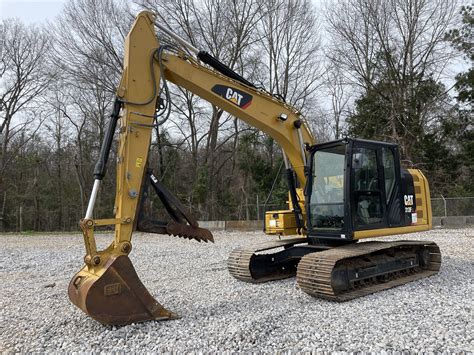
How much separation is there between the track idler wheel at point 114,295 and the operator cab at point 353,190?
3.03 metres

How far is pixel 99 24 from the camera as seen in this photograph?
76.6ft

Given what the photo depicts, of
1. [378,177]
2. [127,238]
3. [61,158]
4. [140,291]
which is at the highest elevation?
[61,158]

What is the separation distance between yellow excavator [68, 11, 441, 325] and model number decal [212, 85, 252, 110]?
0.6 inches

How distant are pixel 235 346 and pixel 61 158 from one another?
100ft

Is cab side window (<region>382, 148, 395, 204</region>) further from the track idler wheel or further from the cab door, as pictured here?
the track idler wheel

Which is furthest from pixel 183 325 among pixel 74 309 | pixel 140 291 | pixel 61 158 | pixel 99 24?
pixel 61 158

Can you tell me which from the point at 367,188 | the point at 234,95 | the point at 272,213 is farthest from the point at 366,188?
the point at 234,95

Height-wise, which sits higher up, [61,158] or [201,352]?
[61,158]

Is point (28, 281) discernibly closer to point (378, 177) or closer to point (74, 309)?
point (74, 309)

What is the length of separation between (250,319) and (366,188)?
296cm

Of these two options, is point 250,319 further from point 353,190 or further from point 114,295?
point 353,190

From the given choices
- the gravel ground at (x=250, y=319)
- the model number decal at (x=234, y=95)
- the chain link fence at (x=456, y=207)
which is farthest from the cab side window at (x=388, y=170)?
the chain link fence at (x=456, y=207)

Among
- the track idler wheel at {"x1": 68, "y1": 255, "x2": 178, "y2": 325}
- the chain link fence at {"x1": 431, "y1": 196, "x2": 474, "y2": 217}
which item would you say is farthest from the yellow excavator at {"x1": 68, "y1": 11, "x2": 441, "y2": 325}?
the chain link fence at {"x1": 431, "y1": 196, "x2": 474, "y2": 217}

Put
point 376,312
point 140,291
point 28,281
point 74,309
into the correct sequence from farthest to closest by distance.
Answer: 1. point 28,281
2. point 74,309
3. point 376,312
4. point 140,291
